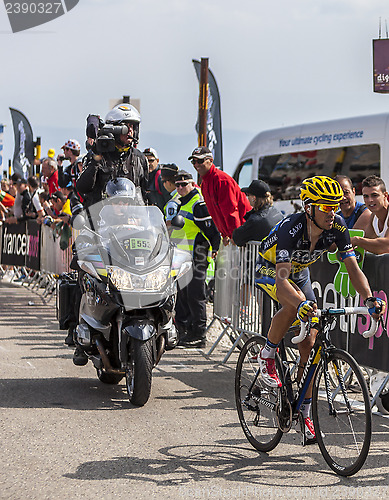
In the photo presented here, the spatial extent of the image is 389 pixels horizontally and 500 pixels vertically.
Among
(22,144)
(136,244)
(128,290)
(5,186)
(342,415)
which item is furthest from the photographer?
(22,144)

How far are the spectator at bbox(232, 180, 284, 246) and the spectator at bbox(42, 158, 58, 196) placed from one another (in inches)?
314

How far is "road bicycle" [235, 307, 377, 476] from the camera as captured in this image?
4941mm

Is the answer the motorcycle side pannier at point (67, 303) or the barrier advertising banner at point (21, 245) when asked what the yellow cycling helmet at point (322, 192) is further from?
the barrier advertising banner at point (21, 245)

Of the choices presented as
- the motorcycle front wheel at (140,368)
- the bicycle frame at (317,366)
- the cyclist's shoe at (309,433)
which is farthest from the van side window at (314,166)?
the cyclist's shoe at (309,433)

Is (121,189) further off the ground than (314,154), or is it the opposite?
(314,154)

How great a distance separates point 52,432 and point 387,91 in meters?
17.9

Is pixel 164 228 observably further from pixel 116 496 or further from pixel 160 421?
pixel 116 496

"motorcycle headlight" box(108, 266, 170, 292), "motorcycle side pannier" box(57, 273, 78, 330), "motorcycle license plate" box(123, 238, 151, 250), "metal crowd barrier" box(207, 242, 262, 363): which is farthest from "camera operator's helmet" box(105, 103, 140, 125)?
"metal crowd barrier" box(207, 242, 262, 363)

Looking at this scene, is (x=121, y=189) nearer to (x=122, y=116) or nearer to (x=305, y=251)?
(x=122, y=116)

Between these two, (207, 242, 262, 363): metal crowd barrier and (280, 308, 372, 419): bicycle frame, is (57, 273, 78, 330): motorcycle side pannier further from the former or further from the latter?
(280, 308, 372, 419): bicycle frame

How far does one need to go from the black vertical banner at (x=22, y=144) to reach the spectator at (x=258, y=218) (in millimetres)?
22211

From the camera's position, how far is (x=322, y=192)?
208 inches

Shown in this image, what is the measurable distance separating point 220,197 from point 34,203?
313 inches

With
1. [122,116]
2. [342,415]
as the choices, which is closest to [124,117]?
[122,116]
